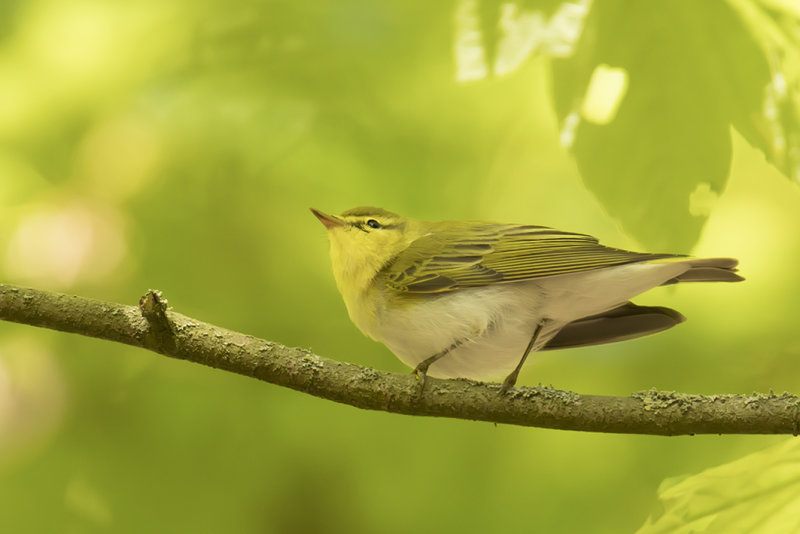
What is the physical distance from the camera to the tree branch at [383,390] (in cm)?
153

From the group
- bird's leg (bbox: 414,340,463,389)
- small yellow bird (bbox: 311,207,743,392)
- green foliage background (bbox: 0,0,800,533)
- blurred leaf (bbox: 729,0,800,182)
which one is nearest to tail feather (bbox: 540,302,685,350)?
small yellow bird (bbox: 311,207,743,392)

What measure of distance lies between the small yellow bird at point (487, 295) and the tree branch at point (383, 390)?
0.69 ft

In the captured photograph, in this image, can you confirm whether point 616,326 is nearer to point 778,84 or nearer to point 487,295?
point 487,295

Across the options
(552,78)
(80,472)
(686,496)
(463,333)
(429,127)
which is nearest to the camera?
(686,496)

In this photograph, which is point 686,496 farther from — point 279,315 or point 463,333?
point 279,315

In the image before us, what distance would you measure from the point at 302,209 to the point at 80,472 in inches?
43.2

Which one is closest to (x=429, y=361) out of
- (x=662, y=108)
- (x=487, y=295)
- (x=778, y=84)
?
(x=487, y=295)

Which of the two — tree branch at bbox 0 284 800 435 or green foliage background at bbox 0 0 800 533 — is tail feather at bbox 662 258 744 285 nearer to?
tree branch at bbox 0 284 800 435

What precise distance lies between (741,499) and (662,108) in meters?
→ 0.77

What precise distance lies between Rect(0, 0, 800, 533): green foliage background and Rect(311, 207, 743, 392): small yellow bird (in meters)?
0.42

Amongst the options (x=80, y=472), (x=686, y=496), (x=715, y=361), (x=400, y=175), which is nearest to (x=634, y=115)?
(x=686, y=496)

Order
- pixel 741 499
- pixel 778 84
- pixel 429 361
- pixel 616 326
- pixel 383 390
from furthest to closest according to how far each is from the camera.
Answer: pixel 616 326
pixel 429 361
pixel 383 390
pixel 778 84
pixel 741 499

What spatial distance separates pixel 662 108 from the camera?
61.4 inches

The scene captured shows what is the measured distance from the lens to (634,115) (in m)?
1.59
